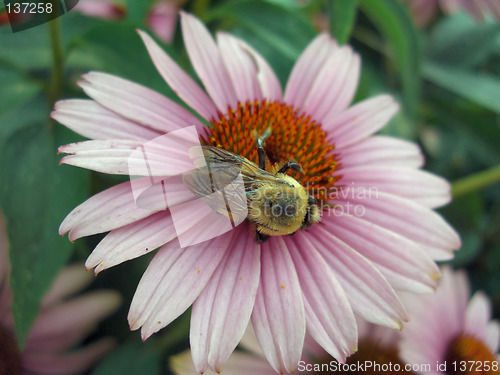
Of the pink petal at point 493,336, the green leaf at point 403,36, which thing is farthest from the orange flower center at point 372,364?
the green leaf at point 403,36

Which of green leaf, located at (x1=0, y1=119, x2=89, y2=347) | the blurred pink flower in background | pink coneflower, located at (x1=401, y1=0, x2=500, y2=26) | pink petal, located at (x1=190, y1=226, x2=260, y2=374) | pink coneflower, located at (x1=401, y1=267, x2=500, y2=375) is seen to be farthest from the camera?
pink coneflower, located at (x1=401, y1=0, x2=500, y2=26)

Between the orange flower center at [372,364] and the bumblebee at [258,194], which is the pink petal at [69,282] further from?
the orange flower center at [372,364]

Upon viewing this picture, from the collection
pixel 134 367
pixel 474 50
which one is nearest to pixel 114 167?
pixel 134 367

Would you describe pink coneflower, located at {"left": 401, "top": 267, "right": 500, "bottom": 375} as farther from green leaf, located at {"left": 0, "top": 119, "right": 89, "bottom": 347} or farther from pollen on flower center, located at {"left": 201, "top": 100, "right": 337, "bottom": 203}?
green leaf, located at {"left": 0, "top": 119, "right": 89, "bottom": 347}

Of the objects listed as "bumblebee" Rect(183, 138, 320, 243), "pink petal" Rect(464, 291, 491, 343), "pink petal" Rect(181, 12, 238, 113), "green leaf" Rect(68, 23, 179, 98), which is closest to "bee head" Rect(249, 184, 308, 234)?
"bumblebee" Rect(183, 138, 320, 243)

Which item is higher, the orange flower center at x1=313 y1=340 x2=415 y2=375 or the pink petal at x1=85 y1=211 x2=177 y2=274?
the pink petal at x1=85 y1=211 x2=177 y2=274
